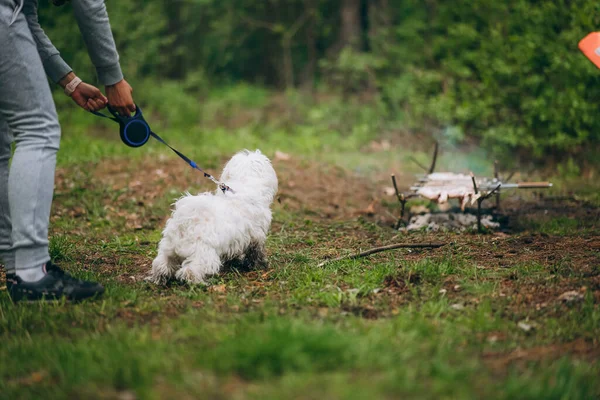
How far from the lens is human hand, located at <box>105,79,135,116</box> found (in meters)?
3.95

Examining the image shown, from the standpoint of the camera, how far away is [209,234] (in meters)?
4.28

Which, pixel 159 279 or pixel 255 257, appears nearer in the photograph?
pixel 159 279

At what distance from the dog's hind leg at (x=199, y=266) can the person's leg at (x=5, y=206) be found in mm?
1087

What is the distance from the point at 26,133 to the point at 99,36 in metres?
0.73

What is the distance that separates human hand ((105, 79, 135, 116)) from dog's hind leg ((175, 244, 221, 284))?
1078mm

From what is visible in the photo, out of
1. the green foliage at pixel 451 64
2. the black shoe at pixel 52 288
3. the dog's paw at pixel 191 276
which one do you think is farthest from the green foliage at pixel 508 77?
the black shoe at pixel 52 288

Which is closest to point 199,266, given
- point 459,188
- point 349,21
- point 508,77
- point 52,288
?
point 52,288

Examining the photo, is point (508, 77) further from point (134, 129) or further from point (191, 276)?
point (191, 276)

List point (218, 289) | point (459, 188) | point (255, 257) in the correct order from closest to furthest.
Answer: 1. point (218, 289)
2. point (255, 257)
3. point (459, 188)

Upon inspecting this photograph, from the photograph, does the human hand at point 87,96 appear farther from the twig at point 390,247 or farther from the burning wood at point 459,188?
the burning wood at point 459,188

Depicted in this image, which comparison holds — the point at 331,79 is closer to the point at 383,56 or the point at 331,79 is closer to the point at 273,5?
the point at 383,56

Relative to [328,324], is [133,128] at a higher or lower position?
higher

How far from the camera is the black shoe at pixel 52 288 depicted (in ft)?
11.8

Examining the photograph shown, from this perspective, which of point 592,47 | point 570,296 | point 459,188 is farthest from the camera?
point 459,188
